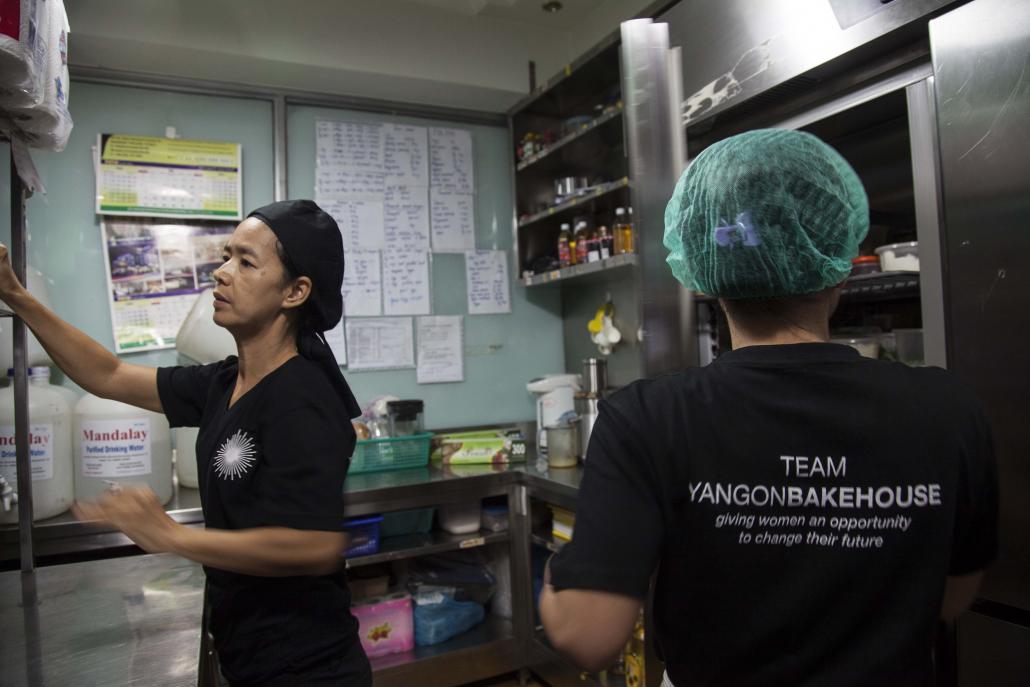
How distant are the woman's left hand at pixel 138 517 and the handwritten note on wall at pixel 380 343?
184cm

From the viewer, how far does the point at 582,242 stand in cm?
265

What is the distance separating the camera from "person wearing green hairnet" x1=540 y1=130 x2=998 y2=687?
73 centimetres

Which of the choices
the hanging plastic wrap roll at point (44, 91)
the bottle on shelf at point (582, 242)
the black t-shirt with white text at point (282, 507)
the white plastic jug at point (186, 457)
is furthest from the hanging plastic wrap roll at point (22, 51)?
the bottle on shelf at point (582, 242)

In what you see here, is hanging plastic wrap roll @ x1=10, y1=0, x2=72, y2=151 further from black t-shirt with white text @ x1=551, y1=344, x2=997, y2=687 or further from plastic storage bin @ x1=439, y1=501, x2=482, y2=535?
plastic storage bin @ x1=439, y1=501, x2=482, y2=535

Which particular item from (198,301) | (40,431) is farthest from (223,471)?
(198,301)

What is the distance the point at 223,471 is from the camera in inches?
44.8

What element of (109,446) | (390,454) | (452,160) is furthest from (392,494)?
(452,160)

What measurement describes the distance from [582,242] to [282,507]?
6.15 feet

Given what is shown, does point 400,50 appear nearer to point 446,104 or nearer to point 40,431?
point 446,104

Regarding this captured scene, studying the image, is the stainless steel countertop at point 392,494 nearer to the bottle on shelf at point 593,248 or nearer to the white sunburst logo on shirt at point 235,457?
the bottle on shelf at point 593,248

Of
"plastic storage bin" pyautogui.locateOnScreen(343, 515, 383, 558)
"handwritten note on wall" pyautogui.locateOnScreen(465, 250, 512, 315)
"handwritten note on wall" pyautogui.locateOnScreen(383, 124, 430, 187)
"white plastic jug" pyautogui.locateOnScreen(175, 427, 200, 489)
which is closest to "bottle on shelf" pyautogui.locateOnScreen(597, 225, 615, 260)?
"handwritten note on wall" pyautogui.locateOnScreen(465, 250, 512, 315)

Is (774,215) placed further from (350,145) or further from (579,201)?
(350,145)

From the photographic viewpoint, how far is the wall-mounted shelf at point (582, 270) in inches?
90.9

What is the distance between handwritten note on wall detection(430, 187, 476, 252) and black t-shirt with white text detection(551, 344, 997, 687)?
240 centimetres
